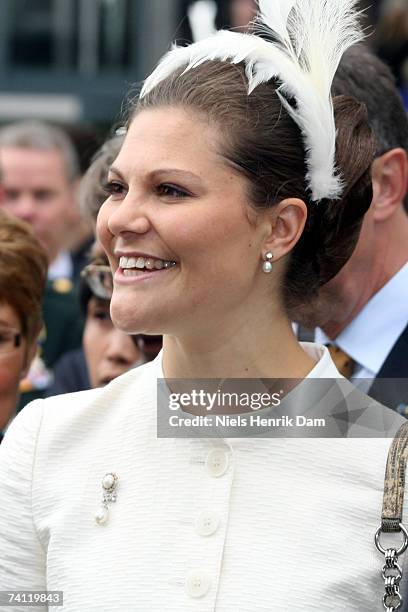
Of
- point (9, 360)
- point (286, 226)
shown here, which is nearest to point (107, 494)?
point (286, 226)

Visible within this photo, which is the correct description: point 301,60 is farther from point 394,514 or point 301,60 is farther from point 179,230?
point 394,514

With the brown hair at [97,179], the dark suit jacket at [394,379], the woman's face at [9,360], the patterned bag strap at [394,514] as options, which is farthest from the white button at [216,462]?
the brown hair at [97,179]

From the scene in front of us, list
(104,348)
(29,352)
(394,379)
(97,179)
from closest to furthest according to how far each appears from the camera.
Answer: (394,379), (29,352), (97,179), (104,348)

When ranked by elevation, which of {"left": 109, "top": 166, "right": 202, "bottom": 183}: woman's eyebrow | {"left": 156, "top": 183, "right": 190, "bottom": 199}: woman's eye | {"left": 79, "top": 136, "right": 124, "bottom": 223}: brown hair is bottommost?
{"left": 79, "top": 136, "right": 124, "bottom": 223}: brown hair

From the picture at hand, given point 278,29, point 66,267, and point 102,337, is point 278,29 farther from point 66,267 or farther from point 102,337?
point 66,267

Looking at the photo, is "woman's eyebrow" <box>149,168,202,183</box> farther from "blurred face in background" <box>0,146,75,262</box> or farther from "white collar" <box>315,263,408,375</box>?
"blurred face in background" <box>0,146,75,262</box>

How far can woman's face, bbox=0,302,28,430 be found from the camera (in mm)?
3191

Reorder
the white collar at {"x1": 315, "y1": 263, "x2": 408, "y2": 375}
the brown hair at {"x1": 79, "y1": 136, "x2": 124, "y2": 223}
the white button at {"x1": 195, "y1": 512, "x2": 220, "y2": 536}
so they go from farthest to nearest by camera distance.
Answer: the brown hair at {"x1": 79, "y1": 136, "x2": 124, "y2": 223}
the white collar at {"x1": 315, "y1": 263, "x2": 408, "y2": 375}
the white button at {"x1": 195, "y1": 512, "x2": 220, "y2": 536}

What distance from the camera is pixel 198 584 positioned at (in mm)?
2199

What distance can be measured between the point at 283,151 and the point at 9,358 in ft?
3.85

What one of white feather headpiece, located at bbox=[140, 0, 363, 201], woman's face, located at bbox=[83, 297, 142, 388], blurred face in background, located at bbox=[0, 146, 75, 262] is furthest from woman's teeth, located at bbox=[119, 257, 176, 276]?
blurred face in background, located at bbox=[0, 146, 75, 262]

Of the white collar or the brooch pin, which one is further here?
the white collar

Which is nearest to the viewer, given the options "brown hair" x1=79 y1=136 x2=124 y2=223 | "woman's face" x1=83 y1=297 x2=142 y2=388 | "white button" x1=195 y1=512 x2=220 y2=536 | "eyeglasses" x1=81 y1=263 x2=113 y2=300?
"white button" x1=195 y1=512 x2=220 y2=536

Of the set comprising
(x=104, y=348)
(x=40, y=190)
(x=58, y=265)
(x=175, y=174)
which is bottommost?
(x=58, y=265)
